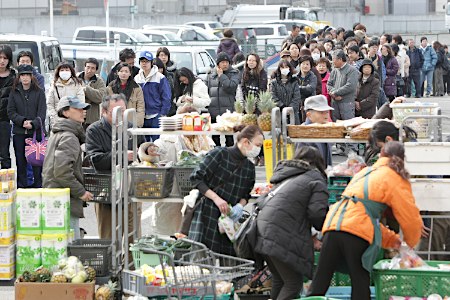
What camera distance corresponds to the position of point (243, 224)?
10094mm

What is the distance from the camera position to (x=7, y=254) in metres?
11.7

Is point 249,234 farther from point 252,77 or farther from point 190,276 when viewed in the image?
point 252,77

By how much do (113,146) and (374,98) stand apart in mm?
8717

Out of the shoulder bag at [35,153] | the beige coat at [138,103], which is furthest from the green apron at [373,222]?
the beige coat at [138,103]

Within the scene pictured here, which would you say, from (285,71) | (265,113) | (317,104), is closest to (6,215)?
(265,113)

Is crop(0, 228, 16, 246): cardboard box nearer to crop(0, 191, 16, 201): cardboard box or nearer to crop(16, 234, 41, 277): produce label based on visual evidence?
crop(16, 234, 41, 277): produce label

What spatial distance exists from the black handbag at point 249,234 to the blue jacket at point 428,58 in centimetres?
2673

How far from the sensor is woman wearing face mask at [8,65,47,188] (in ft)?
52.0

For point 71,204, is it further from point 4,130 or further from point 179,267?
point 4,130

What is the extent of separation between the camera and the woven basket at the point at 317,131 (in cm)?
1117

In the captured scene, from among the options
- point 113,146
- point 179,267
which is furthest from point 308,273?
point 113,146

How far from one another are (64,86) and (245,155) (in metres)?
6.60

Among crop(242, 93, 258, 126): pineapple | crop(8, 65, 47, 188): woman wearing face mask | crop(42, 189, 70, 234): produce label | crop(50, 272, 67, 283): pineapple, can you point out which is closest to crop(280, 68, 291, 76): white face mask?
crop(8, 65, 47, 188): woman wearing face mask

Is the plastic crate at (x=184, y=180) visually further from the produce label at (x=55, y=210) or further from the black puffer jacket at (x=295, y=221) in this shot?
the black puffer jacket at (x=295, y=221)
